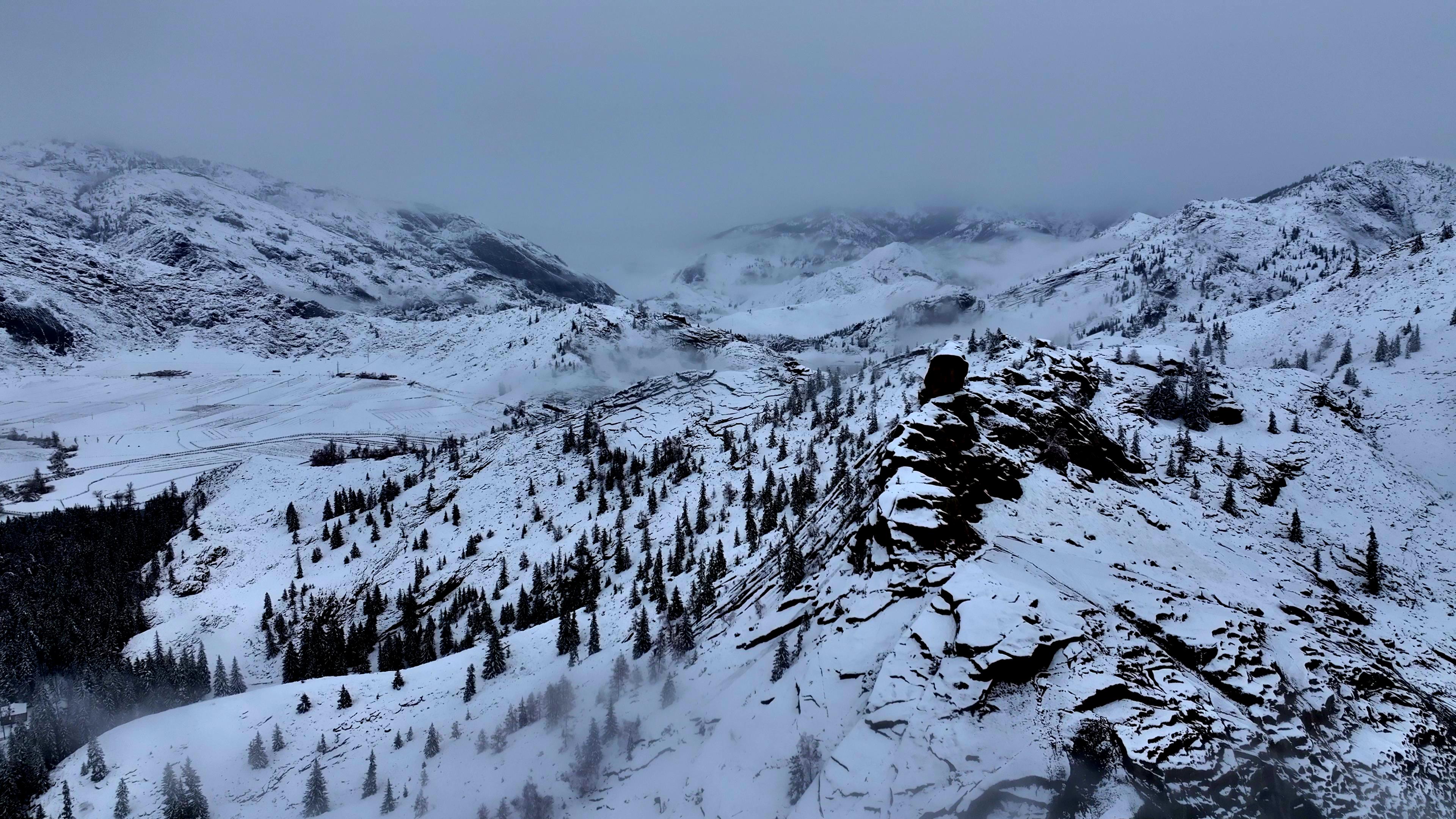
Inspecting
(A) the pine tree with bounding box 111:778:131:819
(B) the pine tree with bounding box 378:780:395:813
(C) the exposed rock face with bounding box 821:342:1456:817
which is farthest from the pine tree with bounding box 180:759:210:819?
(C) the exposed rock face with bounding box 821:342:1456:817

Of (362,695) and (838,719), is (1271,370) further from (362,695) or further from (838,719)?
(362,695)

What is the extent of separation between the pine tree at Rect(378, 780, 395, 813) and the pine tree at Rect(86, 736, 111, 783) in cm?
4975

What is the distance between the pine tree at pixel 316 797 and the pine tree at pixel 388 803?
23.8 ft

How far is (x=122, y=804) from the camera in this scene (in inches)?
2781

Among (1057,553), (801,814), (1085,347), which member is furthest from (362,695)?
(1085,347)

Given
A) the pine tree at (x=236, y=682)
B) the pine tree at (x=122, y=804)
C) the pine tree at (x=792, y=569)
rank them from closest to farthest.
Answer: the pine tree at (x=792, y=569) → the pine tree at (x=122, y=804) → the pine tree at (x=236, y=682)

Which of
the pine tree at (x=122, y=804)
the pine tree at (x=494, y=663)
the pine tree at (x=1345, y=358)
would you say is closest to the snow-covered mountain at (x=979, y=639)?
the pine tree at (x=494, y=663)

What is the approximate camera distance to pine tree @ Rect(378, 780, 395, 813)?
56250 millimetres

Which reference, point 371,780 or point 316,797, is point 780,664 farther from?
point 316,797

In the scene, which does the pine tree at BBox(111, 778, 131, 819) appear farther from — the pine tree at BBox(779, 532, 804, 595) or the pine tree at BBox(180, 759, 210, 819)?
the pine tree at BBox(779, 532, 804, 595)

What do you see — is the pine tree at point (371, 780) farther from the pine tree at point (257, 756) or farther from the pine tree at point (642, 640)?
the pine tree at point (642, 640)

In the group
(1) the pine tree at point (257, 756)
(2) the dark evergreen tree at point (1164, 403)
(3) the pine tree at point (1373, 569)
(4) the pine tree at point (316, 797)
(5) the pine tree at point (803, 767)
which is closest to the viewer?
(5) the pine tree at point (803, 767)

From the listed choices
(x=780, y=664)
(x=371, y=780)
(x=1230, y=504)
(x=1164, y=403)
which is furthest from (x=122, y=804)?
(x=1164, y=403)

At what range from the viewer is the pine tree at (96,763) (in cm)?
7738
